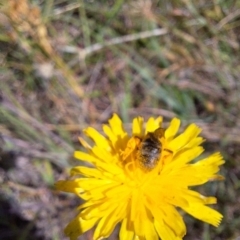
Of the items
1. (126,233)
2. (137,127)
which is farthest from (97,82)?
(126,233)

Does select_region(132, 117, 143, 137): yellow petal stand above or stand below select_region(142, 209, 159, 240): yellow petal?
above

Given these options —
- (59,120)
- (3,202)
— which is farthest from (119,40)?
(3,202)

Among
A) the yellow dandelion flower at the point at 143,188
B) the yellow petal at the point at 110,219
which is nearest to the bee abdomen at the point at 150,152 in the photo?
the yellow dandelion flower at the point at 143,188

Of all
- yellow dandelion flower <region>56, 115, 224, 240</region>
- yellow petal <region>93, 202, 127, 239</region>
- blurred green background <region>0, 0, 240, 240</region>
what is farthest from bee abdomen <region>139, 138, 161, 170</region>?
blurred green background <region>0, 0, 240, 240</region>

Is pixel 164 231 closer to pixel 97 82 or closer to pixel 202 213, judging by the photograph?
pixel 202 213

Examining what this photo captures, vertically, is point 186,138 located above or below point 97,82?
below

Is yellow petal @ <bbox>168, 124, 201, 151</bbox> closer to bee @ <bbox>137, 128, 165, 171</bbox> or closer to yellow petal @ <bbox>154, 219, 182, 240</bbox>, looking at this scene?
bee @ <bbox>137, 128, 165, 171</bbox>

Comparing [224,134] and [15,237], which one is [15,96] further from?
[224,134]

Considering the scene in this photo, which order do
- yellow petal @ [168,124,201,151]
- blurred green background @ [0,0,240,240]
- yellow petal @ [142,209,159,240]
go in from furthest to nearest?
blurred green background @ [0,0,240,240] → yellow petal @ [168,124,201,151] → yellow petal @ [142,209,159,240]
